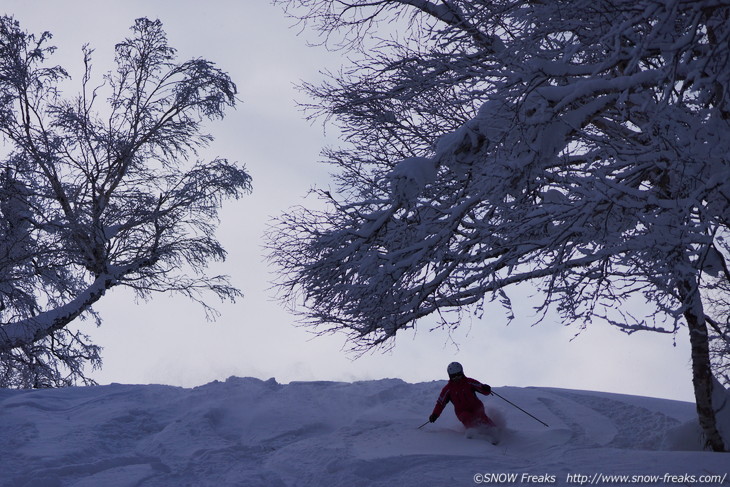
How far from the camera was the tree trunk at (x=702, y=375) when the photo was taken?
7.93 metres

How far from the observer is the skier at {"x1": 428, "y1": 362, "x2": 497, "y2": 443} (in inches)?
328

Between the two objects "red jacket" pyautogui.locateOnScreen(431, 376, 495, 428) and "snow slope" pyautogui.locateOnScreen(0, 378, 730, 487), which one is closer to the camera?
"snow slope" pyautogui.locateOnScreen(0, 378, 730, 487)

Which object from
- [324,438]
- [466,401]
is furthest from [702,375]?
[324,438]

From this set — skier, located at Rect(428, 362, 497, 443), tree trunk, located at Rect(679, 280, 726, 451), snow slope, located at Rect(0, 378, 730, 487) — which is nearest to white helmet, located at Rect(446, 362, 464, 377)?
skier, located at Rect(428, 362, 497, 443)

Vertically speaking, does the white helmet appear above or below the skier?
above

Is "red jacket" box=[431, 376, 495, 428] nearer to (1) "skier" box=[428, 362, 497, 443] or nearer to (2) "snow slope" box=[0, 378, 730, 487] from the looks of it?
(1) "skier" box=[428, 362, 497, 443]

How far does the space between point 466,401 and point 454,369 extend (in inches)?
16.7

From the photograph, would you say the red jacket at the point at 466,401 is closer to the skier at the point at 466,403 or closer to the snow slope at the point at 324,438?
the skier at the point at 466,403

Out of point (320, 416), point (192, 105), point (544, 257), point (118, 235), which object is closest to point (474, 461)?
point (544, 257)

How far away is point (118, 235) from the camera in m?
16.1

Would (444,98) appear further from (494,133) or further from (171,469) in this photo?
(171,469)

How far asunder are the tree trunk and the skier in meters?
2.34

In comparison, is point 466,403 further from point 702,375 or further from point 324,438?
point 702,375

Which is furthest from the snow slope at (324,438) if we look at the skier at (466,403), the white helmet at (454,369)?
the white helmet at (454,369)
